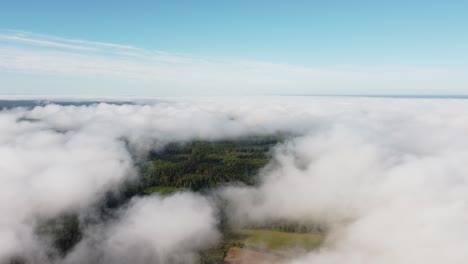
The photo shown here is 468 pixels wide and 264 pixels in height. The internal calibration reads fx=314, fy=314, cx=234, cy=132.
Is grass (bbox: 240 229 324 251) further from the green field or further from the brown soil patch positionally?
the brown soil patch

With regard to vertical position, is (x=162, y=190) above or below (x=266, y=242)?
above

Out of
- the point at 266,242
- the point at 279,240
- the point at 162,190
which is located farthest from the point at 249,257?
the point at 162,190

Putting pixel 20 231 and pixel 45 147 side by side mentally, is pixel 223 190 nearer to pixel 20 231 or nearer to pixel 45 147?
pixel 20 231

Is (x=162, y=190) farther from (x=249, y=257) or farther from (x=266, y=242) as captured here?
(x=249, y=257)

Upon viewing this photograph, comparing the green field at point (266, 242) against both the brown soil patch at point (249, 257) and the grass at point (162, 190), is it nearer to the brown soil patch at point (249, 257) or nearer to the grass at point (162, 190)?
the brown soil patch at point (249, 257)

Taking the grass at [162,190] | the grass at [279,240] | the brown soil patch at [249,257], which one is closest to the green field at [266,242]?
the grass at [279,240]

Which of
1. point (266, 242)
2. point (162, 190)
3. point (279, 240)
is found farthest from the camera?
point (162, 190)

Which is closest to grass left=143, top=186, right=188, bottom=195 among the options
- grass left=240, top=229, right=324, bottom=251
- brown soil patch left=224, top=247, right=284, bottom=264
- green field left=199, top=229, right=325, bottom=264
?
green field left=199, top=229, right=325, bottom=264

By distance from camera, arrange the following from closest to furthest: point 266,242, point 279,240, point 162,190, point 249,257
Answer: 1. point 249,257
2. point 266,242
3. point 279,240
4. point 162,190

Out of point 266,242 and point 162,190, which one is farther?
point 162,190

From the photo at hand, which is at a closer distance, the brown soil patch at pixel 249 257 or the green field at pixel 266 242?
the brown soil patch at pixel 249 257

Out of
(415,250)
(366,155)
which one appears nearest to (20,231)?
(415,250)

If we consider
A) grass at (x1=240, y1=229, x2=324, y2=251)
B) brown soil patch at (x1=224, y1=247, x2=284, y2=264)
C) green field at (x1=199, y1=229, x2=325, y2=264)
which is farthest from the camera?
grass at (x1=240, y1=229, x2=324, y2=251)

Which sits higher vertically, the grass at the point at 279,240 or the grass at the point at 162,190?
the grass at the point at 162,190
